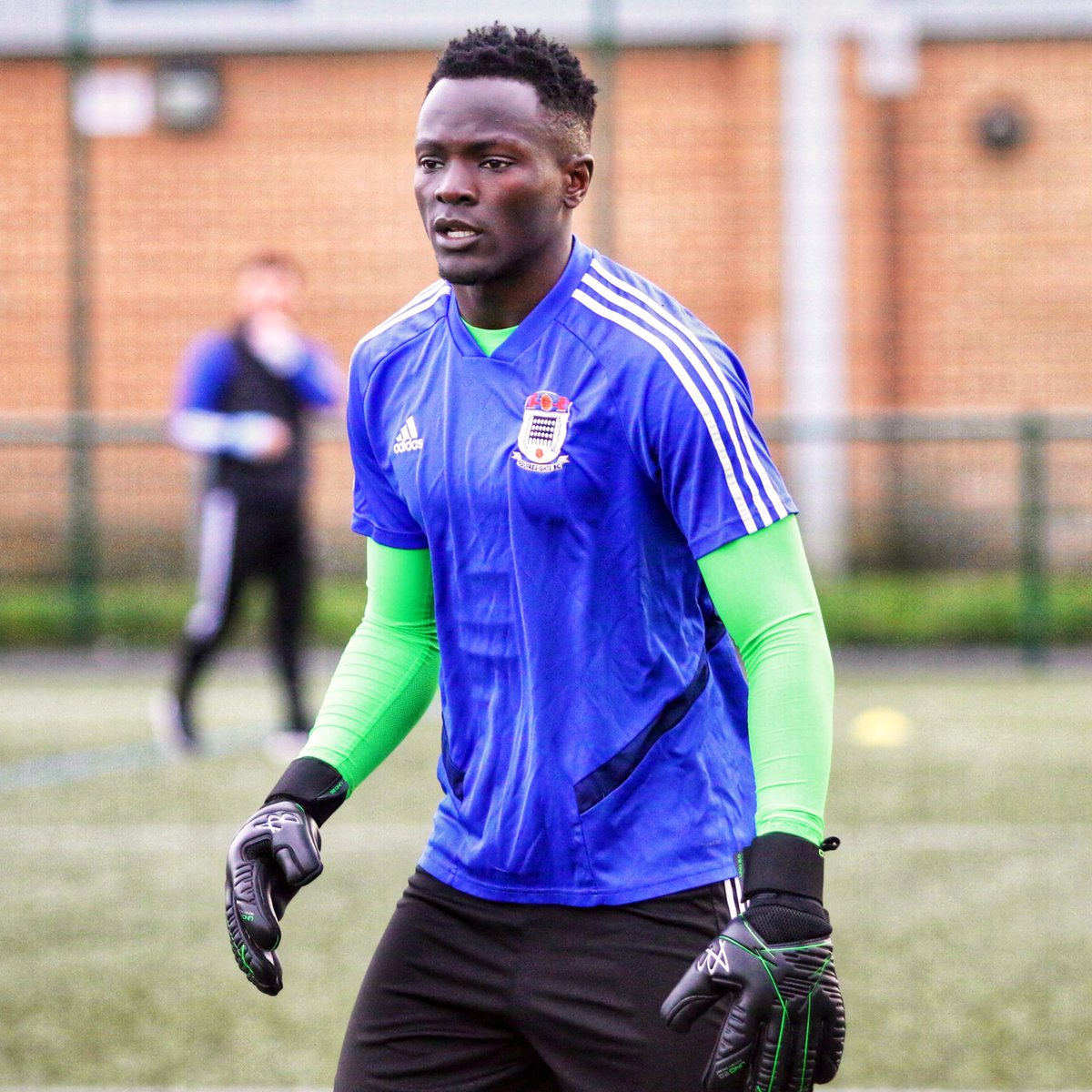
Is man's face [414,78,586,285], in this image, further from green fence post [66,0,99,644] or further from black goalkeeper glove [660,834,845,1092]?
green fence post [66,0,99,644]

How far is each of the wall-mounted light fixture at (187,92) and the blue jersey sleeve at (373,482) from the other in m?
14.2

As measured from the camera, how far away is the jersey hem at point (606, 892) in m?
2.43

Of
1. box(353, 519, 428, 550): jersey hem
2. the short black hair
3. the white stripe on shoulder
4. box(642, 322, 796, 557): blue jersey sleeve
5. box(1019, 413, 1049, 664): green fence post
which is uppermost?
the short black hair

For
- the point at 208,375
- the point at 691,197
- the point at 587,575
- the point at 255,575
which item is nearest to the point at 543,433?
the point at 587,575

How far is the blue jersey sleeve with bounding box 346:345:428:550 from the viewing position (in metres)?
2.65

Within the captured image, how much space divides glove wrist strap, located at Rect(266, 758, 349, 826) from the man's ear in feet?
2.76

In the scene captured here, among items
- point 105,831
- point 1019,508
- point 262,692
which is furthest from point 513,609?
point 1019,508

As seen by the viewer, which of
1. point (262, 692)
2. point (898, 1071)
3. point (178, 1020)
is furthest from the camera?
point (262, 692)

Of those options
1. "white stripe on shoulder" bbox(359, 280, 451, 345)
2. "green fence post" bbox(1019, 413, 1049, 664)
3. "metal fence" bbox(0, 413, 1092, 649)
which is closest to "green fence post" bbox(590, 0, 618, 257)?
"metal fence" bbox(0, 413, 1092, 649)

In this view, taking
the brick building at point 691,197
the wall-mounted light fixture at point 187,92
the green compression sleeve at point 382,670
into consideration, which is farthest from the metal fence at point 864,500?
the green compression sleeve at point 382,670

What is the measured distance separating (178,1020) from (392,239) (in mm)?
11883

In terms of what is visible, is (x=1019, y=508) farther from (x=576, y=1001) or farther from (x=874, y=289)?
(x=576, y=1001)

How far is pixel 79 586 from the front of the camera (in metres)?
13.6

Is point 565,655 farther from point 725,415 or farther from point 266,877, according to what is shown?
point 266,877
